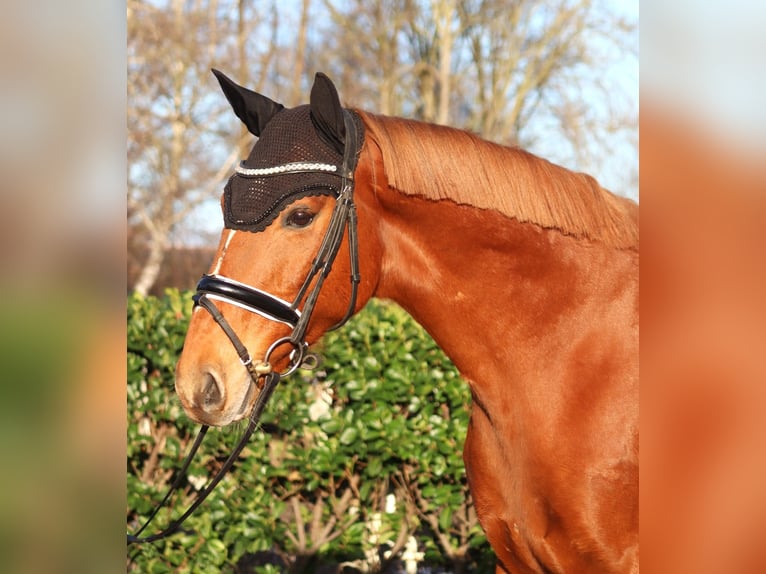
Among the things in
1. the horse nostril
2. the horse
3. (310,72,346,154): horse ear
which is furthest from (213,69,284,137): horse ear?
the horse nostril

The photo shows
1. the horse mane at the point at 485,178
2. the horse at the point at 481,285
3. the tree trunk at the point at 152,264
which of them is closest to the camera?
the horse at the point at 481,285

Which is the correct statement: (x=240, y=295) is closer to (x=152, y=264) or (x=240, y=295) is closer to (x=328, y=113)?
(x=328, y=113)

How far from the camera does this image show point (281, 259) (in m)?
2.23

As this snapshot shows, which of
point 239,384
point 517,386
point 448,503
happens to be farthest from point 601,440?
point 448,503

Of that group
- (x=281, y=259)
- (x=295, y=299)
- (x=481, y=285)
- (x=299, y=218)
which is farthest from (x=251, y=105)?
(x=481, y=285)

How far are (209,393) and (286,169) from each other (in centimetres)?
71

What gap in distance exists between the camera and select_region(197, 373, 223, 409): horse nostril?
2117mm

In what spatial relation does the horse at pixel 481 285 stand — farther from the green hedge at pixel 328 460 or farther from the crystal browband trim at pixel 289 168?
the green hedge at pixel 328 460

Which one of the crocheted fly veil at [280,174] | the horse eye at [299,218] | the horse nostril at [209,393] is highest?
the crocheted fly veil at [280,174]

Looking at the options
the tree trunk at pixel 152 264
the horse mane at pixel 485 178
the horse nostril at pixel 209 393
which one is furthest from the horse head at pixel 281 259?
the tree trunk at pixel 152 264

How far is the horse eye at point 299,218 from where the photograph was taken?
7.39ft
